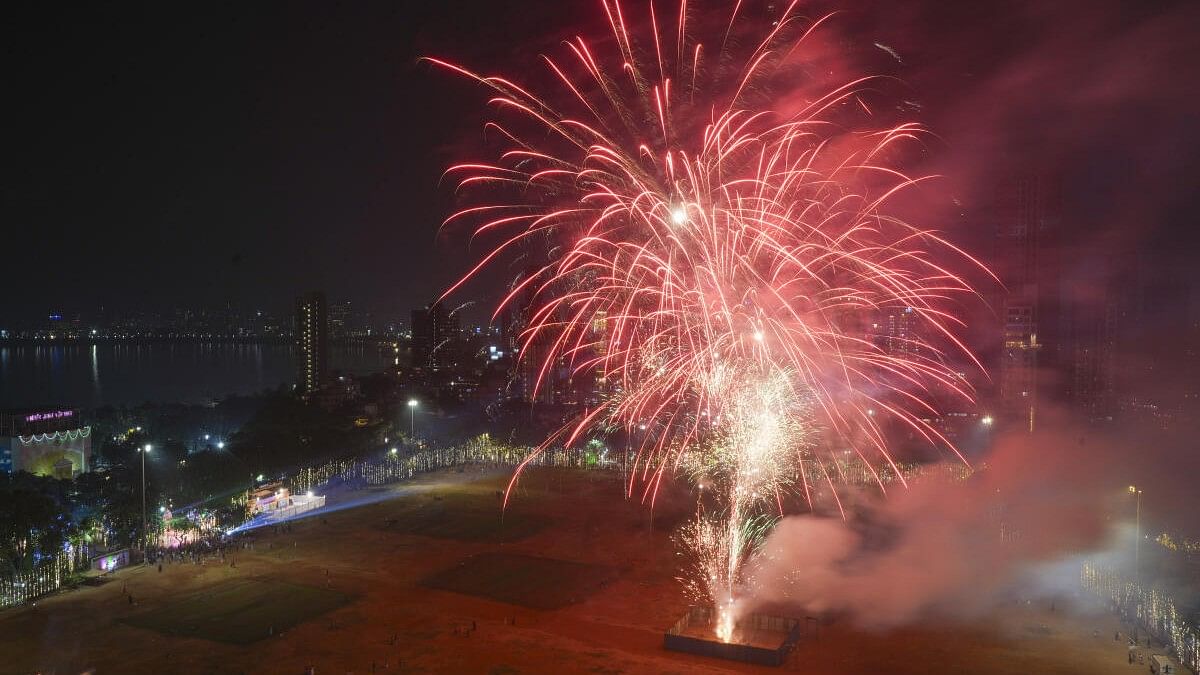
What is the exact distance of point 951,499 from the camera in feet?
76.3

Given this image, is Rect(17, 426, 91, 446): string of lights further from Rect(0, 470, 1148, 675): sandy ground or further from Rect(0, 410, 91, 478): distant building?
Rect(0, 470, 1148, 675): sandy ground

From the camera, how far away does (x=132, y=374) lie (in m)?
95.9

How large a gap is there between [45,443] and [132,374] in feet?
265

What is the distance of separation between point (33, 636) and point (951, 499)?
22.5m

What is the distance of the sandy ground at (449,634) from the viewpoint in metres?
12.9

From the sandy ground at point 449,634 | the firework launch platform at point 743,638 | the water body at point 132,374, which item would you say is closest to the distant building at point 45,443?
the sandy ground at point 449,634

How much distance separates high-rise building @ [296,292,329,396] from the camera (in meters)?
83.5

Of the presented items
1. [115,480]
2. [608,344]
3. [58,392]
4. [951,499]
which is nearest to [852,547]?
[951,499]

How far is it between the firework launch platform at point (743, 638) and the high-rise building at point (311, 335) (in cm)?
A: 7347

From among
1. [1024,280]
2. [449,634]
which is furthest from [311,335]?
[449,634]

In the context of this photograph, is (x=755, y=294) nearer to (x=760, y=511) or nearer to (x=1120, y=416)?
(x=760, y=511)

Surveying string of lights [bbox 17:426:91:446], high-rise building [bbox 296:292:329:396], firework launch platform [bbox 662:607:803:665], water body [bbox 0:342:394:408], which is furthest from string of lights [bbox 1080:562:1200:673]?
high-rise building [bbox 296:292:329:396]

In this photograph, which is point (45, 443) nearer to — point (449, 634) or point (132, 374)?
point (449, 634)

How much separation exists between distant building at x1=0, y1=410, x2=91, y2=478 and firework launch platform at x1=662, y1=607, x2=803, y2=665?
2133 centimetres
